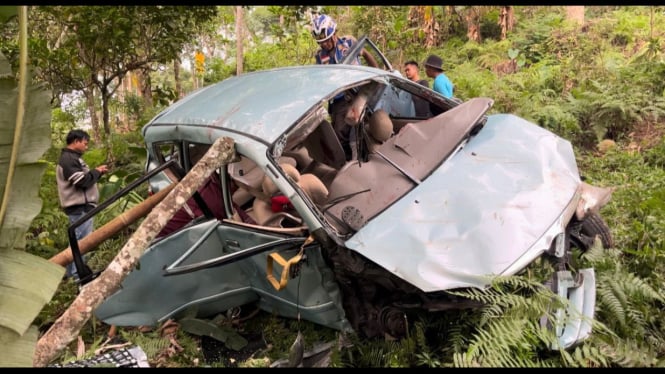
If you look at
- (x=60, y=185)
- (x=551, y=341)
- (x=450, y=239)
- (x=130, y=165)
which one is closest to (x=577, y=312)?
(x=551, y=341)

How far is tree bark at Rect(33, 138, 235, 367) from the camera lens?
2.64 meters

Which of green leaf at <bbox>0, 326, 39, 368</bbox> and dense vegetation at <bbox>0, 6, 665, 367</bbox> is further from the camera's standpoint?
dense vegetation at <bbox>0, 6, 665, 367</bbox>

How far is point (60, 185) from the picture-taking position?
518 cm

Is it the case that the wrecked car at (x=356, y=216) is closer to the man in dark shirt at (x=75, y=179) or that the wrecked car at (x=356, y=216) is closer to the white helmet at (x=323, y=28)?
the white helmet at (x=323, y=28)

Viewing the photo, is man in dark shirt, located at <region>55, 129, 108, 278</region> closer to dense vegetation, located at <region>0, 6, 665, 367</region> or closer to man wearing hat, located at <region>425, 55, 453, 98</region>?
dense vegetation, located at <region>0, 6, 665, 367</region>

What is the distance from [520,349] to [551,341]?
232mm

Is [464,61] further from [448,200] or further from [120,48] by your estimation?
[448,200]

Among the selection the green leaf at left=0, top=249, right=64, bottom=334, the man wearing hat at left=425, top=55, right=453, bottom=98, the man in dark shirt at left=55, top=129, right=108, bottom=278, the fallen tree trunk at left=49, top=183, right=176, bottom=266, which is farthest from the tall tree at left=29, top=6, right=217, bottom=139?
the green leaf at left=0, top=249, right=64, bottom=334

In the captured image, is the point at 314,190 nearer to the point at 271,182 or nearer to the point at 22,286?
the point at 271,182

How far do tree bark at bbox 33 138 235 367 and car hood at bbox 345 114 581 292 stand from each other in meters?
1.02

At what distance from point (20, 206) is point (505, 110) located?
24.6ft

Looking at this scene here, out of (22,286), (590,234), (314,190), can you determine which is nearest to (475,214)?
(314,190)

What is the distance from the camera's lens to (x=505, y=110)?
8383 millimetres

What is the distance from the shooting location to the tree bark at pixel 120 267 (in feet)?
8.68
